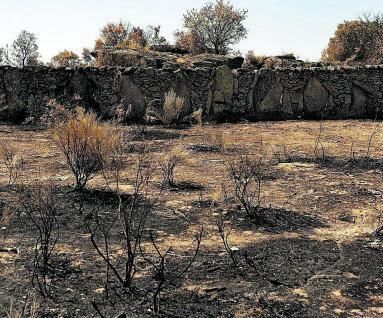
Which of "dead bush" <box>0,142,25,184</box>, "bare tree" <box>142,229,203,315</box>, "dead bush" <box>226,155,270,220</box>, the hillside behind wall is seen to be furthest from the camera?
the hillside behind wall

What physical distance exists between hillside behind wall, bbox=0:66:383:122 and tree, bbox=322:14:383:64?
43.5 feet

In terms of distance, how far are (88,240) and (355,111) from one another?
37.6ft

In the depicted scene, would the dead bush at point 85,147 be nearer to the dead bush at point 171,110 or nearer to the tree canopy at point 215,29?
the dead bush at point 171,110

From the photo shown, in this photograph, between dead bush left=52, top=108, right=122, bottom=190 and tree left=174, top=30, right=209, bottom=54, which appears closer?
dead bush left=52, top=108, right=122, bottom=190

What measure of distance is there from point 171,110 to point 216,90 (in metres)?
1.95

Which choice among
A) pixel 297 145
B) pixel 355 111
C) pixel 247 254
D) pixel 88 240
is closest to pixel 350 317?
pixel 247 254

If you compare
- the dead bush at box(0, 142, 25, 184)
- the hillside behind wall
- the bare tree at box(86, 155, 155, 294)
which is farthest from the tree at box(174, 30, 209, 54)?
the bare tree at box(86, 155, 155, 294)

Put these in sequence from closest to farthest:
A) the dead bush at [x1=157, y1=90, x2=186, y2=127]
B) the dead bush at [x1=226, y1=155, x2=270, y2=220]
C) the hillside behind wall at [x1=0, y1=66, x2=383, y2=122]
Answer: the dead bush at [x1=226, y1=155, x2=270, y2=220], the dead bush at [x1=157, y1=90, x2=186, y2=127], the hillside behind wall at [x1=0, y1=66, x2=383, y2=122]

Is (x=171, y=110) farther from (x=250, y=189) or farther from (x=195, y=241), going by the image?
(x=195, y=241)

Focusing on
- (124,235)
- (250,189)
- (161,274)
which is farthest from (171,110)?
(161,274)

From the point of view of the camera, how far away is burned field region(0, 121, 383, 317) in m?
3.06

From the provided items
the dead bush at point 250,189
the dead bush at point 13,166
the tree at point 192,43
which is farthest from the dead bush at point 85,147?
the tree at point 192,43

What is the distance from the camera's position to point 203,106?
1384 centimetres

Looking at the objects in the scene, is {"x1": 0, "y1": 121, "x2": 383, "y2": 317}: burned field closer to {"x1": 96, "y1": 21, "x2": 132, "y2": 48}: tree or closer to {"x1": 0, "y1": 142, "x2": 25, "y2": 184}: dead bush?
{"x1": 0, "y1": 142, "x2": 25, "y2": 184}: dead bush
